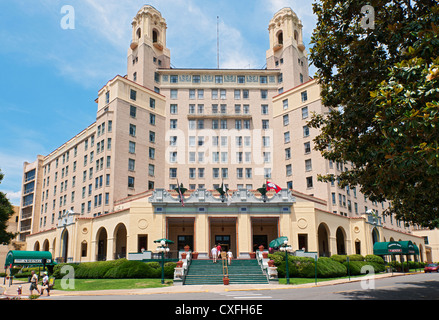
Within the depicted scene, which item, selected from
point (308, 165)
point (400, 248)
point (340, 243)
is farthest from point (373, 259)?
point (308, 165)

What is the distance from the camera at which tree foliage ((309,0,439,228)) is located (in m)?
12.5

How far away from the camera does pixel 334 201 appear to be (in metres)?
57.9

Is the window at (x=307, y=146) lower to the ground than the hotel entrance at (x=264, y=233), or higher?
higher

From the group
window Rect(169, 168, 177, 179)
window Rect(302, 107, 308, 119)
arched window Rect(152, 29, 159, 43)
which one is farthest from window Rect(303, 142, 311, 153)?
arched window Rect(152, 29, 159, 43)

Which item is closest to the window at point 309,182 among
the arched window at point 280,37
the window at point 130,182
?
the window at point 130,182

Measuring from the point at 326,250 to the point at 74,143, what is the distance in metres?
48.6

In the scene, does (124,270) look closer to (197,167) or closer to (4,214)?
(4,214)

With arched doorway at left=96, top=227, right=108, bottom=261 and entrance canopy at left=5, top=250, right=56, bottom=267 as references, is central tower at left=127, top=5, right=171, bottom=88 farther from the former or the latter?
entrance canopy at left=5, top=250, right=56, bottom=267

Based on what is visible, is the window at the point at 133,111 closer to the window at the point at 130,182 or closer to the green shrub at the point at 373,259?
the window at the point at 130,182

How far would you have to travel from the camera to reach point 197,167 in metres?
65.8

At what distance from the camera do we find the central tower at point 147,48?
70.4m

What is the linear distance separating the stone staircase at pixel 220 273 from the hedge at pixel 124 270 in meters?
2.69
